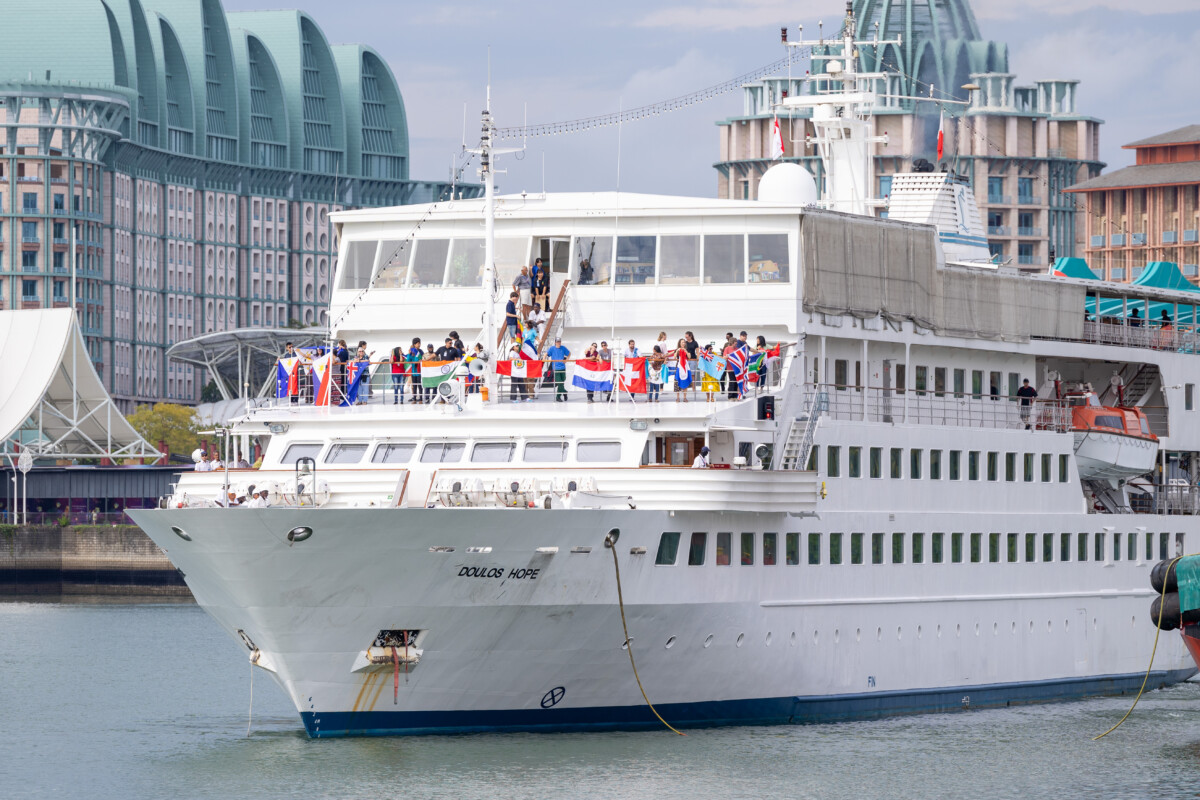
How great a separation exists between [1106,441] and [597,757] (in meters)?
17.3

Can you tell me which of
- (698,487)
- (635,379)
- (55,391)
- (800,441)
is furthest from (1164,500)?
(55,391)

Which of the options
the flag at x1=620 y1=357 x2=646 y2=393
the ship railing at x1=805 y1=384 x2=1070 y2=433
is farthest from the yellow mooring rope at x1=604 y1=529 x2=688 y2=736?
the ship railing at x1=805 y1=384 x2=1070 y2=433

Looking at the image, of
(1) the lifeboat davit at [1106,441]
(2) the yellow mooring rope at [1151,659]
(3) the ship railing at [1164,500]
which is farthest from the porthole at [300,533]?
(3) the ship railing at [1164,500]

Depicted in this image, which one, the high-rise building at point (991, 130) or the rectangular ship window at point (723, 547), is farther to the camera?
the high-rise building at point (991, 130)

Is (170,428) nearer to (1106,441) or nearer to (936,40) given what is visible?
(936,40)

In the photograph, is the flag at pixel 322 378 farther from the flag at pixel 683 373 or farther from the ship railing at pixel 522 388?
the flag at pixel 683 373

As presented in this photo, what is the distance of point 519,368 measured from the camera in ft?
129

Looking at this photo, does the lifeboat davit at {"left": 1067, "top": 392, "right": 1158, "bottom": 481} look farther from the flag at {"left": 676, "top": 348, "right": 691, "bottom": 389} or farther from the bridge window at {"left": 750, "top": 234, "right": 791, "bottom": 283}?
the flag at {"left": 676, "top": 348, "right": 691, "bottom": 389}

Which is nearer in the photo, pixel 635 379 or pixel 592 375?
pixel 635 379

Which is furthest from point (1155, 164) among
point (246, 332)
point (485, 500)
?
point (485, 500)

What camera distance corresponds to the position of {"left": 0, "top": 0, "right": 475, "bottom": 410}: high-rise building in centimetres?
15662

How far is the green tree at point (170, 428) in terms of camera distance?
139750 mm

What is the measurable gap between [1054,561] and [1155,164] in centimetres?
13472

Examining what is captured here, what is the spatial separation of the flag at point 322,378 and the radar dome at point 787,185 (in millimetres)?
11807
